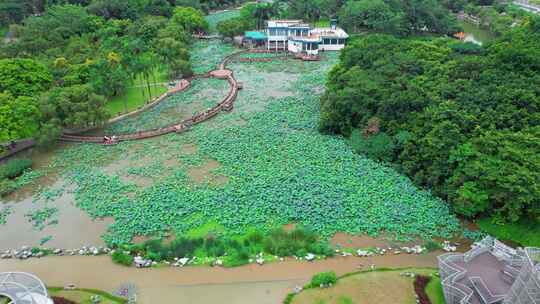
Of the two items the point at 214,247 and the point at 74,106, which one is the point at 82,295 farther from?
the point at 74,106

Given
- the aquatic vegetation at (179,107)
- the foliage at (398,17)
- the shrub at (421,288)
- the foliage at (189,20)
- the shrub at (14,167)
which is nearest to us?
the shrub at (421,288)

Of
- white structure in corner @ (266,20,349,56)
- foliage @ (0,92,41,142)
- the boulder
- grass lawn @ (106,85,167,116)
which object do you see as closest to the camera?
the boulder

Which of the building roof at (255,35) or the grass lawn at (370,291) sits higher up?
the building roof at (255,35)

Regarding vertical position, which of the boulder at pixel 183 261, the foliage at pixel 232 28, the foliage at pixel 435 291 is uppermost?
the foliage at pixel 232 28

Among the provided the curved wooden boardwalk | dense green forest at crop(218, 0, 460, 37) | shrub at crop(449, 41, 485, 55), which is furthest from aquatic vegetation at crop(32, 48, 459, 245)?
dense green forest at crop(218, 0, 460, 37)

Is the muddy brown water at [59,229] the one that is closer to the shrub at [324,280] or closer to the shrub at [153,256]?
the shrub at [153,256]

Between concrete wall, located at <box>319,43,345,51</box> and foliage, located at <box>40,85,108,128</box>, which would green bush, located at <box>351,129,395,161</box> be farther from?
concrete wall, located at <box>319,43,345,51</box>

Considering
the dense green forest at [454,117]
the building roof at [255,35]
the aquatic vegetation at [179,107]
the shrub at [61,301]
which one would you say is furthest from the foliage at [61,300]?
the building roof at [255,35]
